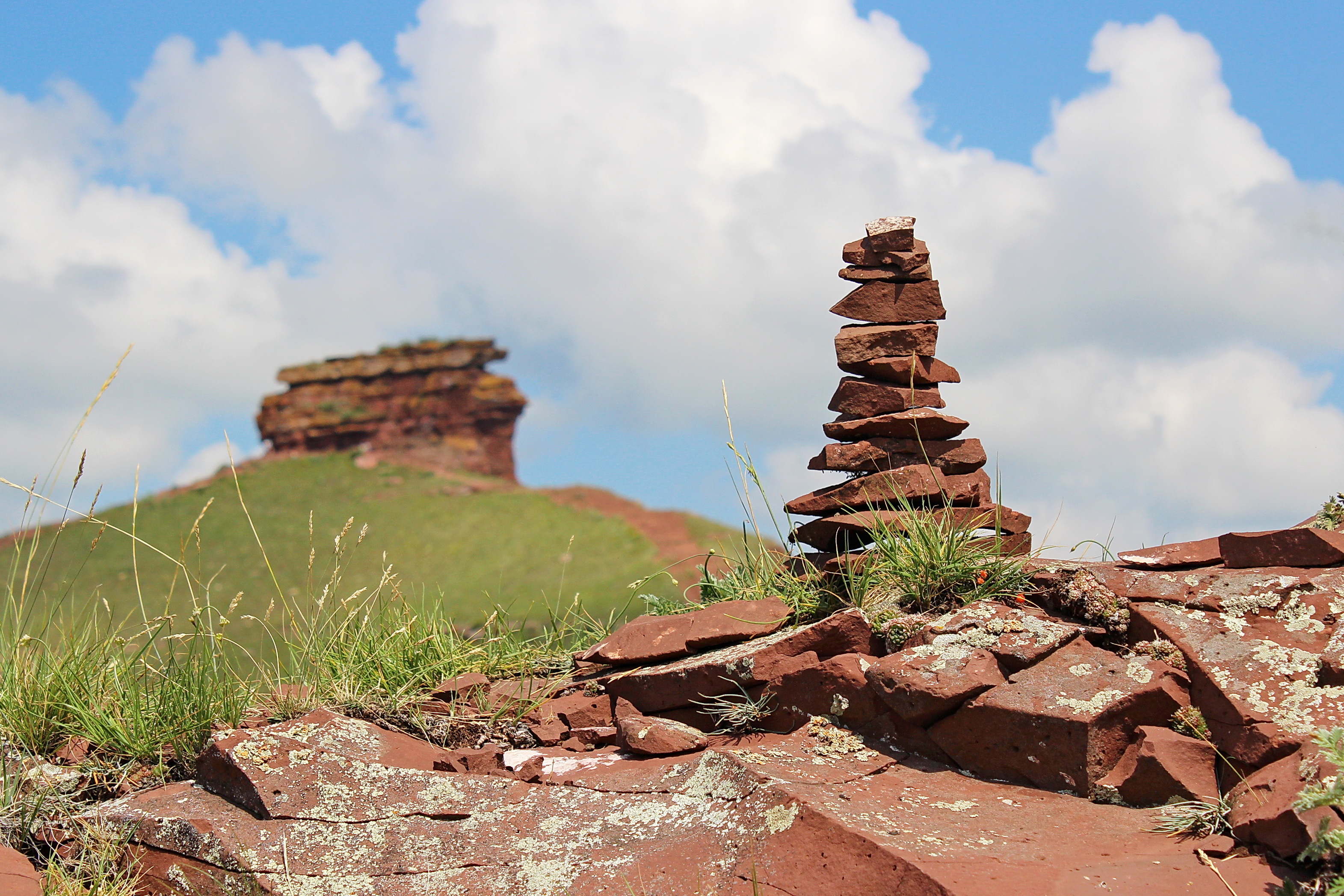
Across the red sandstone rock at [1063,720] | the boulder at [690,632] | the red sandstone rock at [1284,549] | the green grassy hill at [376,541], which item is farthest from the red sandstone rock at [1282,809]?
the green grassy hill at [376,541]

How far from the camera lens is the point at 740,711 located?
457 centimetres

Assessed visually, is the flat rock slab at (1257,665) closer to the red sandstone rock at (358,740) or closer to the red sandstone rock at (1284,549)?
the red sandstone rock at (1284,549)

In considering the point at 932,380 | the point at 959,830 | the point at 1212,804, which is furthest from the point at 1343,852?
the point at 932,380

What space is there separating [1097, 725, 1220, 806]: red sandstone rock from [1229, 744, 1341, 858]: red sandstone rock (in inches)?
6.8

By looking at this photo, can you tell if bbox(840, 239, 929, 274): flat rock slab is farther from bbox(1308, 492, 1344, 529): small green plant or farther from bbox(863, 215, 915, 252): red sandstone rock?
bbox(1308, 492, 1344, 529): small green plant

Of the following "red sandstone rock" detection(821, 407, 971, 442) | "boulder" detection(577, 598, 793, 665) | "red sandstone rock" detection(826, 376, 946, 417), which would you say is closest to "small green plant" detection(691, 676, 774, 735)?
"boulder" detection(577, 598, 793, 665)

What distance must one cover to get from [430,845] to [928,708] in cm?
201

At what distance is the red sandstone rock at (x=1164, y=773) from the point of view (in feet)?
12.3

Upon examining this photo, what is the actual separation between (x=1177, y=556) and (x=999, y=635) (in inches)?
42.9

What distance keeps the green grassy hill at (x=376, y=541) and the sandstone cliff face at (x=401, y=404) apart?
153 cm

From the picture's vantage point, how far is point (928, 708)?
13.7 feet

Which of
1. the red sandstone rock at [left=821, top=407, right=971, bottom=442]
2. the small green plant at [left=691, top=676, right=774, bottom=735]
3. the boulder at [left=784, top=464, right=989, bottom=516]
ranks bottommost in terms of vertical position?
the small green plant at [left=691, top=676, right=774, bottom=735]

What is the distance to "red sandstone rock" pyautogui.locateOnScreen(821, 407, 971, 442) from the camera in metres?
5.83

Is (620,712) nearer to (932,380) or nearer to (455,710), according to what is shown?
(455,710)
